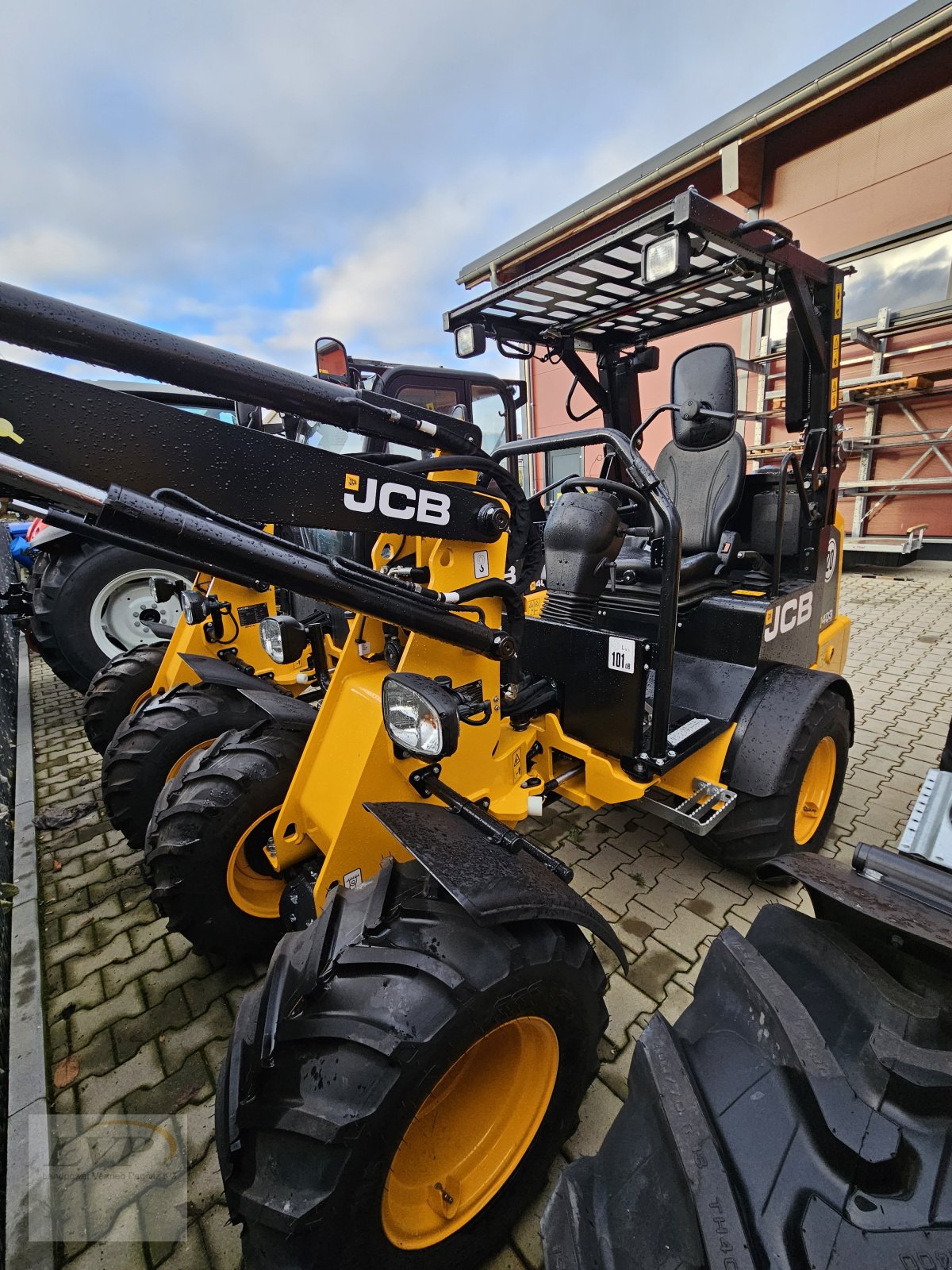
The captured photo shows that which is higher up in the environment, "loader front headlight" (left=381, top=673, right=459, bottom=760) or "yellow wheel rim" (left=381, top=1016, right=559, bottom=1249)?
"loader front headlight" (left=381, top=673, right=459, bottom=760)

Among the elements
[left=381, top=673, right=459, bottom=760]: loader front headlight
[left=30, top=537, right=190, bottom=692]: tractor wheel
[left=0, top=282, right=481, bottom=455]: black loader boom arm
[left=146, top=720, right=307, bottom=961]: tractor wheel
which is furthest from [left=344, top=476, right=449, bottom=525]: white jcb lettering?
→ [left=30, top=537, right=190, bottom=692]: tractor wheel

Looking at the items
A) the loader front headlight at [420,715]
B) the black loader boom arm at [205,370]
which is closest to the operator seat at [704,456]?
the black loader boom arm at [205,370]

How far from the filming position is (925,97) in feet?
23.2

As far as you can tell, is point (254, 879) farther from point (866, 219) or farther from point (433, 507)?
point (866, 219)

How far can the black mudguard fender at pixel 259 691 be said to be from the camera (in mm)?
2266

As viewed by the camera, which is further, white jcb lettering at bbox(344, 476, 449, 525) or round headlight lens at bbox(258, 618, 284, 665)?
round headlight lens at bbox(258, 618, 284, 665)

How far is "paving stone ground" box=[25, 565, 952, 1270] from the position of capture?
1.69 m

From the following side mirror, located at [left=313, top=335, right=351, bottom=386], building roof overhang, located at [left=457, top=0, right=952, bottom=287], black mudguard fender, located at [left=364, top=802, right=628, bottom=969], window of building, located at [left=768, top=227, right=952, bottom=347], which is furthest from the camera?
window of building, located at [left=768, top=227, right=952, bottom=347]

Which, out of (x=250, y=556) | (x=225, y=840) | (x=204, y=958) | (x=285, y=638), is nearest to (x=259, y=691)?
(x=285, y=638)

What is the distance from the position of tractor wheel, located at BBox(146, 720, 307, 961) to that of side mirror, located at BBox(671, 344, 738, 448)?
274 centimetres

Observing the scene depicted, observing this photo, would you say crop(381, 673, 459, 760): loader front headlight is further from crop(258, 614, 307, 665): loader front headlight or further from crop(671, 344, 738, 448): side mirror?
crop(671, 344, 738, 448): side mirror

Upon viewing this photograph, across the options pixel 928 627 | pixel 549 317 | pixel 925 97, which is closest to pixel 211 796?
pixel 549 317

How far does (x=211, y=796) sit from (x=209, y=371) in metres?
1.35

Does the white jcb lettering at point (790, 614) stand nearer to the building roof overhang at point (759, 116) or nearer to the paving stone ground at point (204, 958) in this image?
the paving stone ground at point (204, 958)
